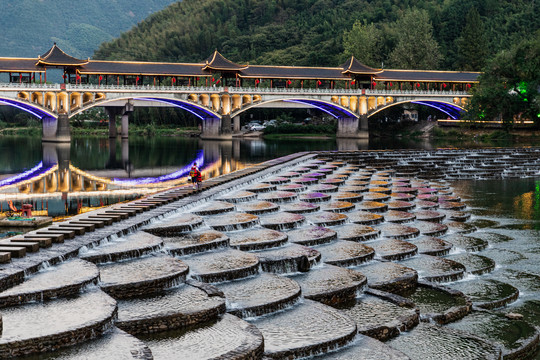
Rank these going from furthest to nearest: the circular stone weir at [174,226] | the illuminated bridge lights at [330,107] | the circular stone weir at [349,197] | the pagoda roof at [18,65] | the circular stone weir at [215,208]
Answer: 1. the illuminated bridge lights at [330,107]
2. the pagoda roof at [18,65]
3. the circular stone weir at [349,197]
4. the circular stone weir at [215,208]
5. the circular stone weir at [174,226]

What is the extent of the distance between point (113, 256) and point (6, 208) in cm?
1418

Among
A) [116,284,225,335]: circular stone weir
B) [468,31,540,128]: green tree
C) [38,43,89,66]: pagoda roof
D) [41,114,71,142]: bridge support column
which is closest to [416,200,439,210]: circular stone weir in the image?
[116,284,225,335]: circular stone weir

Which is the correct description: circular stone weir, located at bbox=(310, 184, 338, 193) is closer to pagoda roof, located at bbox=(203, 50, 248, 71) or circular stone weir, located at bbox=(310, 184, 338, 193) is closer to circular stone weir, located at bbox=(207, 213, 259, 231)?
circular stone weir, located at bbox=(207, 213, 259, 231)

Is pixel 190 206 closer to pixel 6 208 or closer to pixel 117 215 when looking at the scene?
pixel 117 215

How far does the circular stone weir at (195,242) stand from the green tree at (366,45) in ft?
299

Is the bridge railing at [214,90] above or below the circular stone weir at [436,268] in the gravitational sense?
above

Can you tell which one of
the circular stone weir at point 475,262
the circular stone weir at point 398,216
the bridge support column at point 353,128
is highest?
the bridge support column at point 353,128

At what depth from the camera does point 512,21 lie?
131875mm

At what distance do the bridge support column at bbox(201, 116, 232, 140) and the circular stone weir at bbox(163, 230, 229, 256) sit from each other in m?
68.6

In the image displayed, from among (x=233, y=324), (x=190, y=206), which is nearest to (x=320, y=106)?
(x=190, y=206)

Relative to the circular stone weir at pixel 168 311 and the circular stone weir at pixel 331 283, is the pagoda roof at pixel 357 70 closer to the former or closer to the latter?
the circular stone weir at pixel 331 283

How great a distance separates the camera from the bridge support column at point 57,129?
7594 centimetres

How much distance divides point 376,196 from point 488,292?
13.9 m

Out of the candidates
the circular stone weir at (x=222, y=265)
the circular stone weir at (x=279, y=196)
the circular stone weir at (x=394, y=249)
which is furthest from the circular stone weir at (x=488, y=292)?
the circular stone weir at (x=279, y=196)
